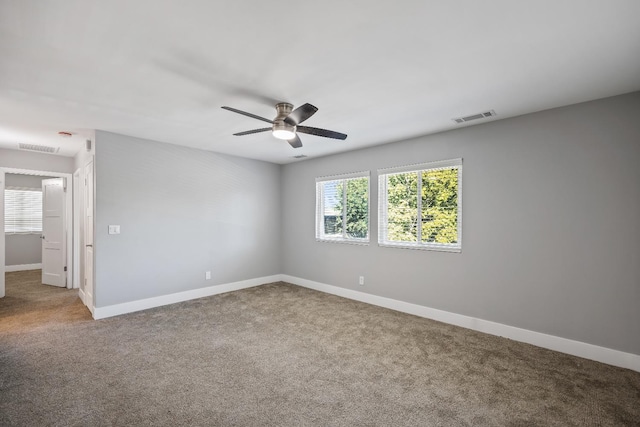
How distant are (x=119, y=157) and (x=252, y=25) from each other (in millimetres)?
3484

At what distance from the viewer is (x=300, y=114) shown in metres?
2.72

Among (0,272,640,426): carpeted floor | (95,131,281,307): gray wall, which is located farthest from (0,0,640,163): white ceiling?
(0,272,640,426): carpeted floor

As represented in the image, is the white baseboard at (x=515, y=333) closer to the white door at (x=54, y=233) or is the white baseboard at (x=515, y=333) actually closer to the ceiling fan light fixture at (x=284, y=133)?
the ceiling fan light fixture at (x=284, y=133)

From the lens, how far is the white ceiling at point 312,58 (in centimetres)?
175

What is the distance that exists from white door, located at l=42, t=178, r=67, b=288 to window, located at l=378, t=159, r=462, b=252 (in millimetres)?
5988

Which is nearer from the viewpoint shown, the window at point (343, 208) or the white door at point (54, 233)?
the window at point (343, 208)

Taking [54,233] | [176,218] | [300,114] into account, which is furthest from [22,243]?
[300,114]

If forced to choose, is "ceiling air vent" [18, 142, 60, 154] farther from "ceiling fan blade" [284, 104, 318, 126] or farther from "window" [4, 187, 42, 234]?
"ceiling fan blade" [284, 104, 318, 126]

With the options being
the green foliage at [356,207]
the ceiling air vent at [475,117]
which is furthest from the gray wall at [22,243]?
the ceiling air vent at [475,117]

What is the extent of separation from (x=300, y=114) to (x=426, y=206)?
2.42 m

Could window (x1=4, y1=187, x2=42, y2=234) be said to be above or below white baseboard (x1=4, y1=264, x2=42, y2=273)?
above

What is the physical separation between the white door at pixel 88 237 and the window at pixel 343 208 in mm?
3568

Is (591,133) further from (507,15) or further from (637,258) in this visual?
(507,15)

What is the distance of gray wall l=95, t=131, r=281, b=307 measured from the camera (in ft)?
13.8
